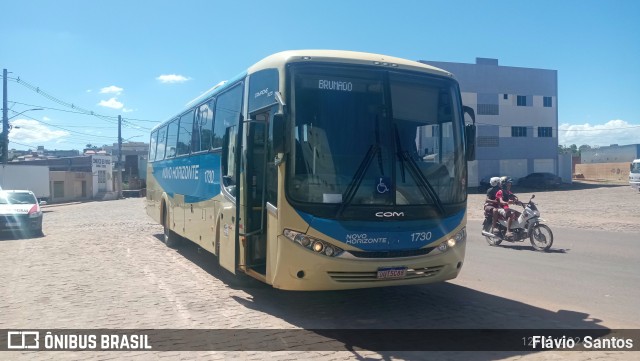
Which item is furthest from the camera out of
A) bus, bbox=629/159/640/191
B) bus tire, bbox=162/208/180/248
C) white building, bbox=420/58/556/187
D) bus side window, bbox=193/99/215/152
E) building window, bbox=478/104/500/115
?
building window, bbox=478/104/500/115

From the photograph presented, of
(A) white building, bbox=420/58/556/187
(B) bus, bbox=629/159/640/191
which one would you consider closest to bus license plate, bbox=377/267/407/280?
(B) bus, bbox=629/159/640/191

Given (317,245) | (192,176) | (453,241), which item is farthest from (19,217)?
(453,241)

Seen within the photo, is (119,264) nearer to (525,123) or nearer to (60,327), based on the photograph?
(60,327)

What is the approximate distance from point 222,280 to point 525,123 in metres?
52.4

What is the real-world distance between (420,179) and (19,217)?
1631 centimetres

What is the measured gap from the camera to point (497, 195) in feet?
45.8

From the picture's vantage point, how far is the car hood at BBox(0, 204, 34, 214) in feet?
60.7

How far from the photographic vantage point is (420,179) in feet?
22.6

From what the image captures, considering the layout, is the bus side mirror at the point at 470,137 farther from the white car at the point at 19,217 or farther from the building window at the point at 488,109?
the building window at the point at 488,109

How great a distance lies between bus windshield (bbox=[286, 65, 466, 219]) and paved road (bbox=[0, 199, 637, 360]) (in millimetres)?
1559

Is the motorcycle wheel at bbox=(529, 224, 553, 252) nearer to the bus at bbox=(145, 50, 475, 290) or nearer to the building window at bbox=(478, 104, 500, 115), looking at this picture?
the bus at bbox=(145, 50, 475, 290)

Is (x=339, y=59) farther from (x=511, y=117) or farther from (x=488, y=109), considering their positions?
(x=511, y=117)

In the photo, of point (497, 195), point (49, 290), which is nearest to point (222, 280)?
point (49, 290)

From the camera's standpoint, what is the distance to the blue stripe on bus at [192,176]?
31.4 feet
